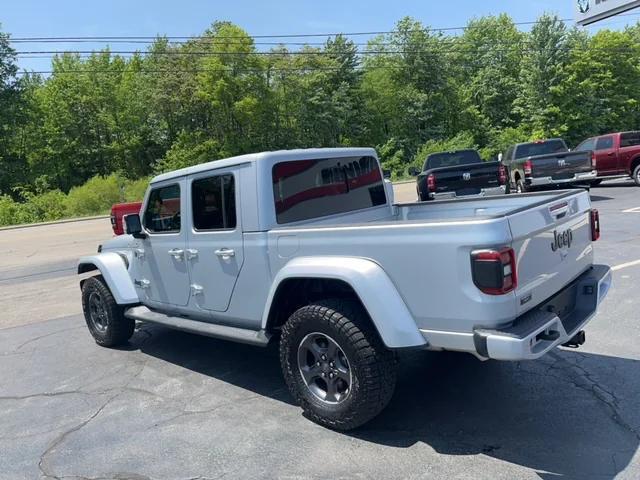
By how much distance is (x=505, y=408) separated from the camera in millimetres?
3746

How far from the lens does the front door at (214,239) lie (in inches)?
165

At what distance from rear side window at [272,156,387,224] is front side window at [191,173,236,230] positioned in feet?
1.34

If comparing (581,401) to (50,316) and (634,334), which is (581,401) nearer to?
(634,334)

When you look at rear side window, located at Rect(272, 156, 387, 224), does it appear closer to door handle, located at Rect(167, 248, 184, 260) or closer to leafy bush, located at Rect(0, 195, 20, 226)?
door handle, located at Rect(167, 248, 184, 260)

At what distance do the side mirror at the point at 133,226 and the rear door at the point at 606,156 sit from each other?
17409mm

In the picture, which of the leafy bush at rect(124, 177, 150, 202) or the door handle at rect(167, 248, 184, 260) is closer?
the door handle at rect(167, 248, 184, 260)

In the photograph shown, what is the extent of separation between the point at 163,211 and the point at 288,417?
2292mm

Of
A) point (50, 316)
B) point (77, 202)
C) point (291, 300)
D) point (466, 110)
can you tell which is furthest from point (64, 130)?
point (291, 300)

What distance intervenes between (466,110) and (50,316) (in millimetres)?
50369

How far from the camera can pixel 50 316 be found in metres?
7.69

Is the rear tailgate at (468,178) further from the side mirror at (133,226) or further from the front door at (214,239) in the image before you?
the front door at (214,239)

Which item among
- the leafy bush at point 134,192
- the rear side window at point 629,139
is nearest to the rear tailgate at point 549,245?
the rear side window at point 629,139

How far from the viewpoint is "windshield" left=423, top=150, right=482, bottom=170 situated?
1658 centimetres

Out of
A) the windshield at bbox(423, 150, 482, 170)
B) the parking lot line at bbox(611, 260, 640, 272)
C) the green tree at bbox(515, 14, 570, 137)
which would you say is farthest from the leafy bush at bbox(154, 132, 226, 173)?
the parking lot line at bbox(611, 260, 640, 272)
